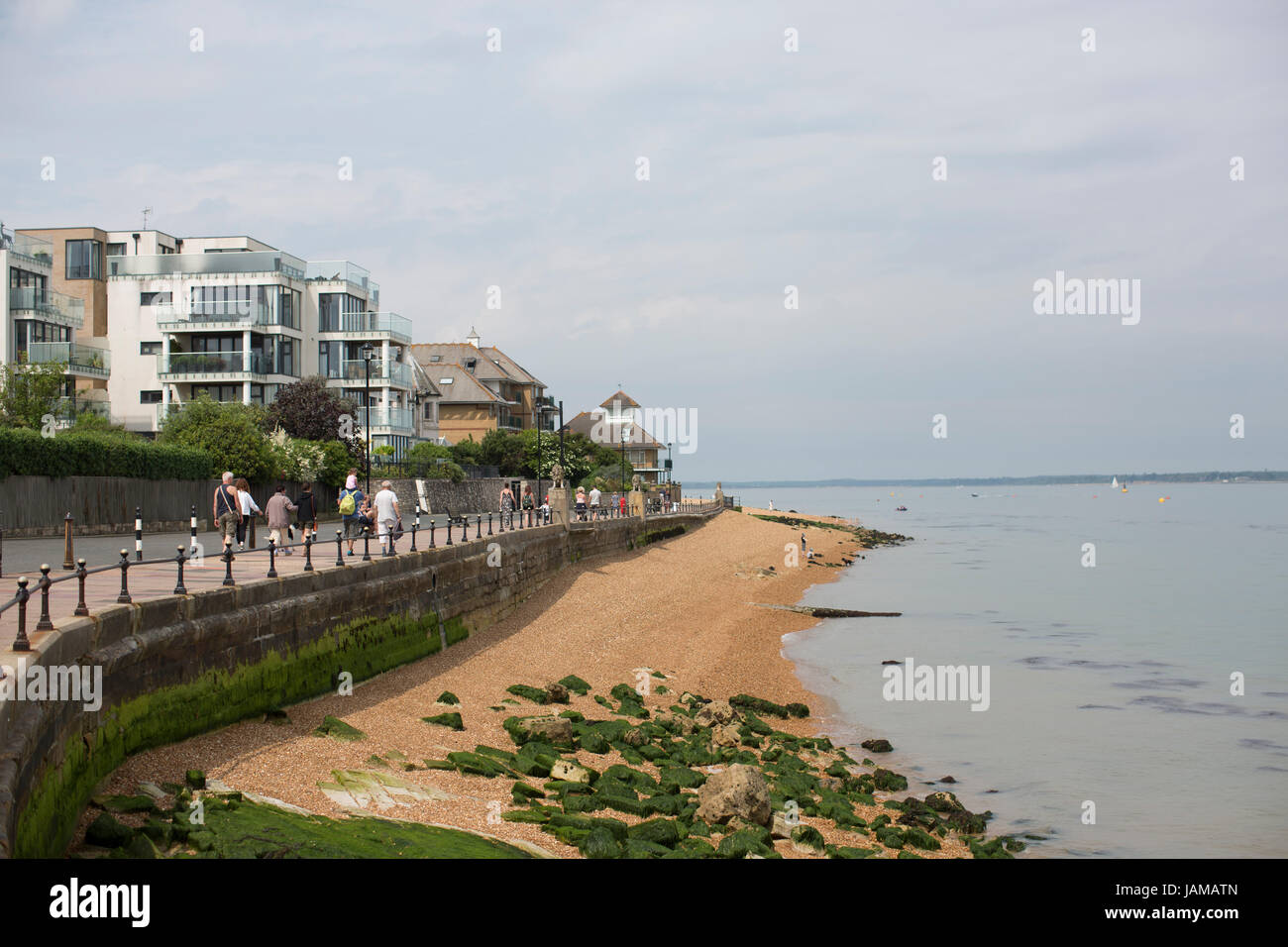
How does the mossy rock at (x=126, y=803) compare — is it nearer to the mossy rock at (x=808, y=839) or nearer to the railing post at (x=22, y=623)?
the railing post at (x=22, y=623)

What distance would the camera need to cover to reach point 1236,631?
3434cm

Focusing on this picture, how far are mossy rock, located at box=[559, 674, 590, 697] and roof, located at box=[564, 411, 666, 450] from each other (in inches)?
3119

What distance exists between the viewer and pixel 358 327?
57781 millimetres

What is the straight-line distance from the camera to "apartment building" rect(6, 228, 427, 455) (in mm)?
52531

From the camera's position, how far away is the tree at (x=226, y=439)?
123ft

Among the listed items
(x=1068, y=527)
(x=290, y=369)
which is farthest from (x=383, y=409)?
(x=1068, y=527)

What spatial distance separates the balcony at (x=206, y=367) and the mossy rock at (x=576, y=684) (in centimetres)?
3684

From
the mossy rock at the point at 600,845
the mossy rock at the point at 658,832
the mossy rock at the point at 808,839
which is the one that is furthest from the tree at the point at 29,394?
the mossy rock at the point at 808,839

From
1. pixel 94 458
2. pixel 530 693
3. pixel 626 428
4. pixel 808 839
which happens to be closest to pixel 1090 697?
pixel 530 693

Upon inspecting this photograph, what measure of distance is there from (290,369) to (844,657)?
122 ft

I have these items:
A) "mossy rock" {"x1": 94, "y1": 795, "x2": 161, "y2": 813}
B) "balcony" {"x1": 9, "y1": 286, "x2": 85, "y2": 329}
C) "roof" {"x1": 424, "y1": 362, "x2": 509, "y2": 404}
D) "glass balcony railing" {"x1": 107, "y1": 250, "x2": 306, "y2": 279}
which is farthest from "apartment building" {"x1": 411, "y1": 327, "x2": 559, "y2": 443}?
"mossy rock" {"x1": 94, "y1": 795, "x2": 161, "y2": 813}

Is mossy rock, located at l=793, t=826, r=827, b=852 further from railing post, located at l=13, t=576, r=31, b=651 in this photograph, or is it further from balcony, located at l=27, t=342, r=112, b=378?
balcony, located at l=27, t=342, r=112, b=378
